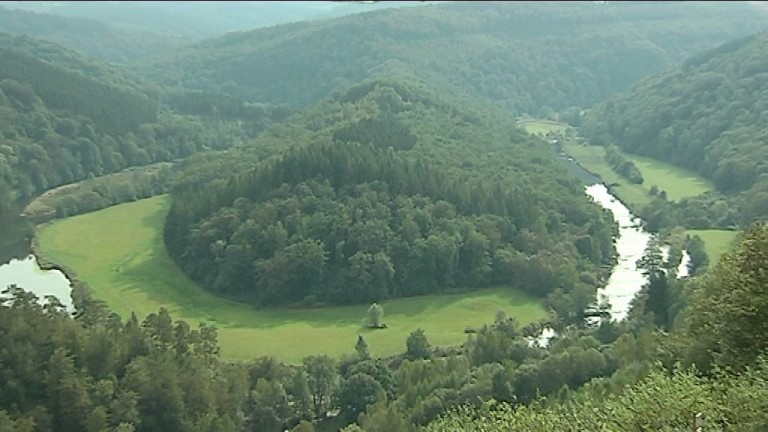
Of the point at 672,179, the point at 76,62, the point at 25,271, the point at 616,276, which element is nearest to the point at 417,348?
the point at 616,276

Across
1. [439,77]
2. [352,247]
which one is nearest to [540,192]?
[352,247]

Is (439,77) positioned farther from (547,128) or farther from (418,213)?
(418,213)

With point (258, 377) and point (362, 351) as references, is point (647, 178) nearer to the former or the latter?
point (362, 351)

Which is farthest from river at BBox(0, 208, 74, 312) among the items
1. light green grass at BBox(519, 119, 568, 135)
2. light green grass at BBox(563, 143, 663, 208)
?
light green grass at BBox(519, 119, 568, 135)

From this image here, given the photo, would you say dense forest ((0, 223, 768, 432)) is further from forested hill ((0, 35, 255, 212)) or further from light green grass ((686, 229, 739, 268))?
forested hill ((0, 35, 255, 212))

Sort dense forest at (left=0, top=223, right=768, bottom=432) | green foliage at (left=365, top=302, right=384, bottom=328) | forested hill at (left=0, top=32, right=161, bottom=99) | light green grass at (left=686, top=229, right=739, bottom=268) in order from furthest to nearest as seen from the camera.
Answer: forested hill at (left=0, top=32, right=161, bottom=99) < light green grass at (left=686, top=229, right=739, bottom=268) < green foliage at (left=365, top=302, right=384, bottom=328) < dense forest at (left=0, top=223, right=768, bottom=432)

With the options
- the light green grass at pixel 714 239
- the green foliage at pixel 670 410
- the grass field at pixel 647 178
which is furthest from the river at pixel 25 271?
the grass field at pixel 647 178

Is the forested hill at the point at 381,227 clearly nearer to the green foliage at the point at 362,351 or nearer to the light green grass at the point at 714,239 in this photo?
the light green grass at the point at 714,239
